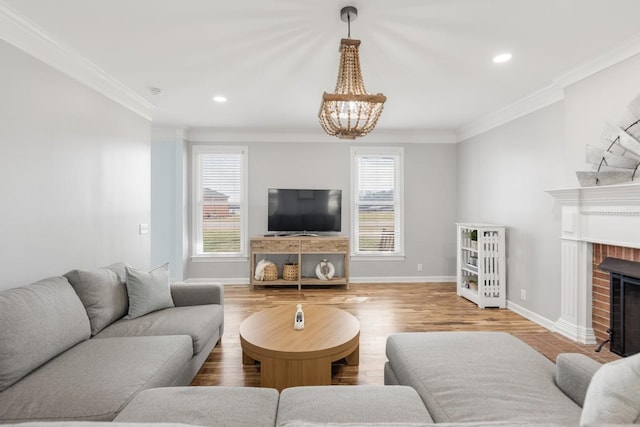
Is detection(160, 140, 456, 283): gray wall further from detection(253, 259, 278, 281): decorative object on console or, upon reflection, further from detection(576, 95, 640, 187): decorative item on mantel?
detection(576, 95, 640, 187): decorative item on mantel

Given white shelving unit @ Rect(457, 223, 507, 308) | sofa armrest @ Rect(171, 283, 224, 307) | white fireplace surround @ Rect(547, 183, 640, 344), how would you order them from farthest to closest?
white shelving unit @ Rect(457, 223, 507, 308) → sofa armrest @ Rect(171, 283, 224, 307) → white fireplace surround @ Rect(547, 183, 640, 344)

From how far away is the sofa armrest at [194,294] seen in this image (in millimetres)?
2846

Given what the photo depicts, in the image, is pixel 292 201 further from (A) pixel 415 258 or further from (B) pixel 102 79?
(B) pixel 102 79

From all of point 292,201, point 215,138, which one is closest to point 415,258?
point 292,201

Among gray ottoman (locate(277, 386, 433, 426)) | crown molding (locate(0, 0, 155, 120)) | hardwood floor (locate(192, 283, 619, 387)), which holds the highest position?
crown molding (locate(0, 0, 155, 120))

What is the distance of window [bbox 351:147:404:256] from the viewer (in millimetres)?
5367

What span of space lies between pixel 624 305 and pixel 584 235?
2.14ft

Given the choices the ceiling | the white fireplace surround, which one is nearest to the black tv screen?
the ceiling

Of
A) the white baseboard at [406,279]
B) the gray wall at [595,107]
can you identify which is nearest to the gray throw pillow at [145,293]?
the white baseboard at [406,279]

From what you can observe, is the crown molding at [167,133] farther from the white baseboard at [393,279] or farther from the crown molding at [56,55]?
the white baseboard at [393,279]

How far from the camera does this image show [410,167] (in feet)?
17.7

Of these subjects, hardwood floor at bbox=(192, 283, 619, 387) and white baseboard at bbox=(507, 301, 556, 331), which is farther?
white baseboard at bbox=(507, 301, 556, 331)

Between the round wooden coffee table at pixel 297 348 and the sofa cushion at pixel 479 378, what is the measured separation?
0.40 m

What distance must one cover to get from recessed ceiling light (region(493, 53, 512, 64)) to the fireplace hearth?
1.96 metres
